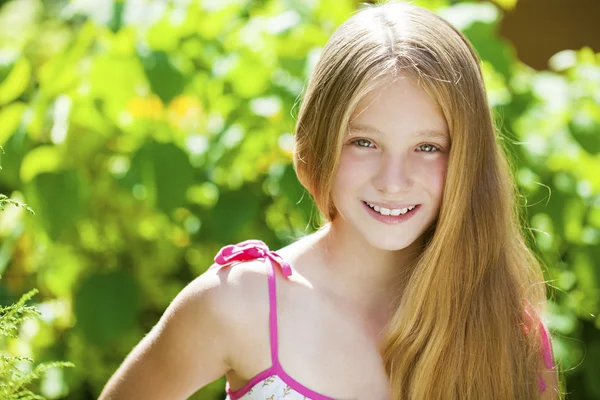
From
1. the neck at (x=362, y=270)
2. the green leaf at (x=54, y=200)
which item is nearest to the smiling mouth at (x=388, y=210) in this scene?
the neck at (x=362, y=270)

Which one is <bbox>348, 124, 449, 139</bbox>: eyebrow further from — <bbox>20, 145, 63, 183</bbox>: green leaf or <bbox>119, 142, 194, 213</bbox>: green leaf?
<bbox>20, 145, 63, 183</bbox>: green leaf

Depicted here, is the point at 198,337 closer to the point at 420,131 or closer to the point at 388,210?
the point at 388,210

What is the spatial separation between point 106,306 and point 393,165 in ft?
3.50

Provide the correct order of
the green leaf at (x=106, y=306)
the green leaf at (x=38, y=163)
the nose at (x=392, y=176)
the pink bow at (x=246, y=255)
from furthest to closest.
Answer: the green leaf at (x=106, y=306) < the green leaf at (x=38, y=163) < the pink bow at (x=246, y=255) < the nose at (x=392, y=176)

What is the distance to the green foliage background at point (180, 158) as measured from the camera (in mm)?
2174

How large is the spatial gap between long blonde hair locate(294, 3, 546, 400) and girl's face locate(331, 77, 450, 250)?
19mm

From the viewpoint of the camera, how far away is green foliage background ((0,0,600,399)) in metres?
2.17

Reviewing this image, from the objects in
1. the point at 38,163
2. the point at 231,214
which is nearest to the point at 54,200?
the point at 38,163

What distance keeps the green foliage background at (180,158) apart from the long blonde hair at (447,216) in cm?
53

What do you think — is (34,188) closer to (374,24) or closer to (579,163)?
(374,24)

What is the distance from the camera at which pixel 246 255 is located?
1615 mm

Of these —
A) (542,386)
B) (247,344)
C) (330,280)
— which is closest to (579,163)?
(542,386)

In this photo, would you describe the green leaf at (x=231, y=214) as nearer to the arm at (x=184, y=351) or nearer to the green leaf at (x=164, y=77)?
the green leaf at (x=164, y=77)

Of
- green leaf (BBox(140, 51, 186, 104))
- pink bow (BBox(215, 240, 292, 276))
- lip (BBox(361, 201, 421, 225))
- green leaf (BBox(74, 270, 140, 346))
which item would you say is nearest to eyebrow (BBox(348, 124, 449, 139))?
lip (BBox(361, 201, 421, 225))
